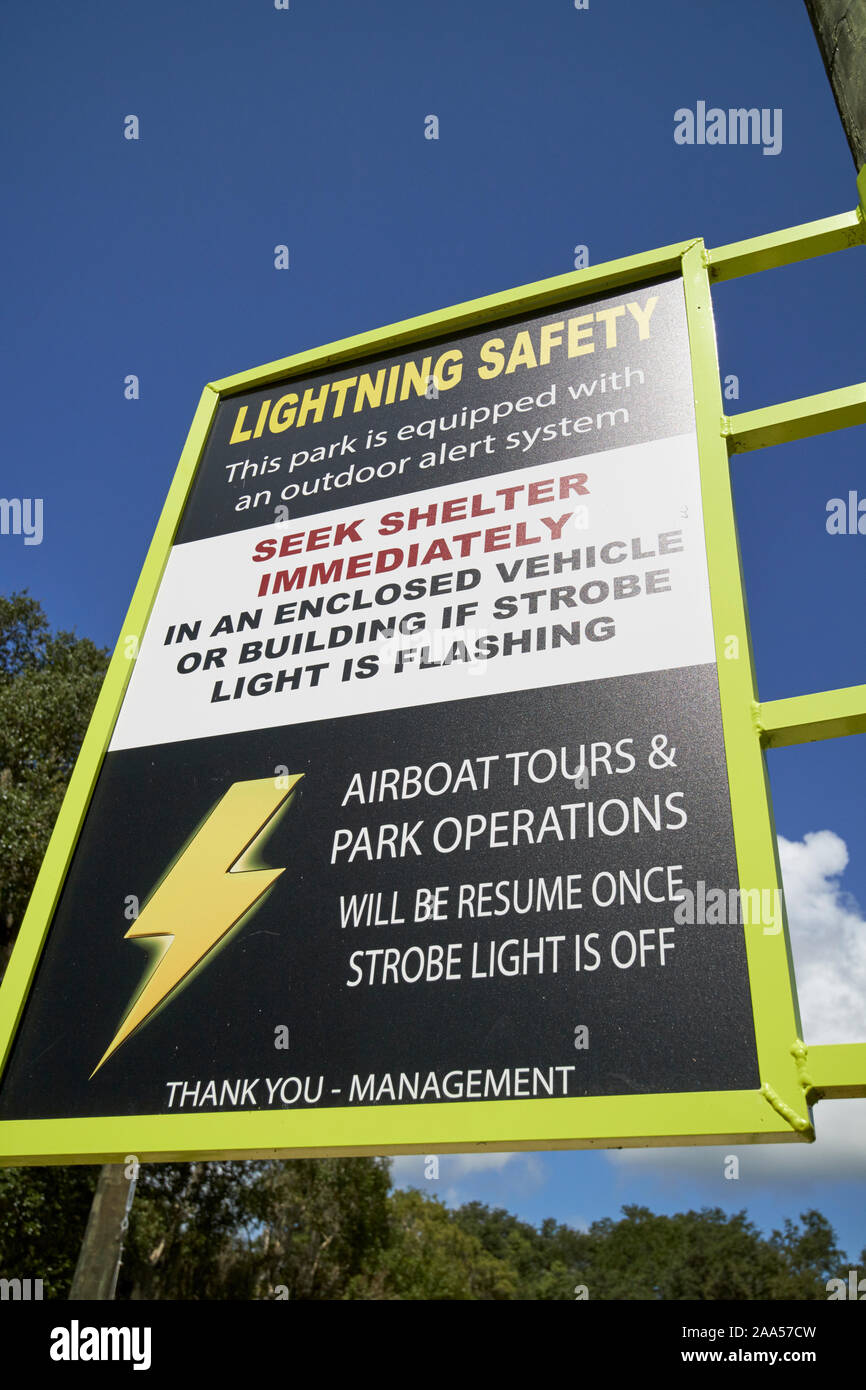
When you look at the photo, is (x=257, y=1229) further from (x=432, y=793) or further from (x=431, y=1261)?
(x=432, y=793)

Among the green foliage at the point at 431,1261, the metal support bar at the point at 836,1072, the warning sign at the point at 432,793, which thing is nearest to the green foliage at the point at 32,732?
the warning sign at the point at 432,793

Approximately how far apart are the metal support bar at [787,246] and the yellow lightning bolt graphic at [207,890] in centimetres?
244

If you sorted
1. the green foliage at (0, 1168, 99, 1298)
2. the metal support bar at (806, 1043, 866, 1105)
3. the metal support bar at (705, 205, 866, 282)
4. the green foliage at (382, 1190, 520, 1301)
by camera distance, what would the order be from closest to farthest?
the metal support bar at (806, 1043, 866, 1105)
the metal support bar at (705, 205, 866, 282)
the green foliage at (0, 1168, 99, 1298)
the green foliage at (382, 1190, 520, 1301)

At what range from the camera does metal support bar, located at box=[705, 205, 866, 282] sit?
3.02 meters

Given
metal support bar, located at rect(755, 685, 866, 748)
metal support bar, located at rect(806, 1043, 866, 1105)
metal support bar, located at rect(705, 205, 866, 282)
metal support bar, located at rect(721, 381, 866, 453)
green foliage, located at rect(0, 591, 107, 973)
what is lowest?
metal support bar, located at rect(806, 1043, 866, 1105)

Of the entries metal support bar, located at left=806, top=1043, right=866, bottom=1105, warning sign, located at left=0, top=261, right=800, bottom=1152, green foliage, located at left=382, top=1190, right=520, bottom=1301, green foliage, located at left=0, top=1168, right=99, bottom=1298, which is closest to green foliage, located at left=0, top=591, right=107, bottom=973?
green foliage, located at left=0, top=1168, right=99, bottom=1298

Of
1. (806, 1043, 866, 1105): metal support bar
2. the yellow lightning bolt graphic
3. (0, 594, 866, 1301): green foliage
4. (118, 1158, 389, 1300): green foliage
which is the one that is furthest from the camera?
(118, 1158, 389, 1300): green foliage

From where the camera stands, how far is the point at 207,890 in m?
2.55

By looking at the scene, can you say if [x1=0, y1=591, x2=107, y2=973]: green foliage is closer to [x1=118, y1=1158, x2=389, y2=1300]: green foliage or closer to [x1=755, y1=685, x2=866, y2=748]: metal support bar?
[x1=118, y1=1158, x2=389, y2=1300]: green foliage

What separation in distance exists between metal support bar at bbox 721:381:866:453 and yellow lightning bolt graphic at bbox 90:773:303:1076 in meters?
1.75

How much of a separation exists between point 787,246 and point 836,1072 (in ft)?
8.96

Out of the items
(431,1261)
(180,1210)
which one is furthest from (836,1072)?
(431,1261)

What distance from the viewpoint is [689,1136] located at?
172 cm
